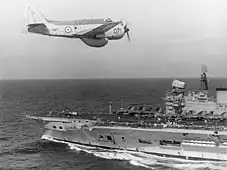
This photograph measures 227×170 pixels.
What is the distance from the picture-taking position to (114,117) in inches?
1118

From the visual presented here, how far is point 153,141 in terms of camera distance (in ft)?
77.1

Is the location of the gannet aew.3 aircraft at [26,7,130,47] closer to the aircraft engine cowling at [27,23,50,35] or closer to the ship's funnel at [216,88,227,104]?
the aircraft engine cowling at [27,23,50,35]

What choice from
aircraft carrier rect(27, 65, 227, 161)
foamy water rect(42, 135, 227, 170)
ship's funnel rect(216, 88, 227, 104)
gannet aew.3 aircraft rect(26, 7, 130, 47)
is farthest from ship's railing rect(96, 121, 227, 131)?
gannet aew.3 aircraft rect(26, 7, 130, 47)

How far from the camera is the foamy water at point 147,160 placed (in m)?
21.5

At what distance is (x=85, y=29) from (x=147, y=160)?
12908 mm

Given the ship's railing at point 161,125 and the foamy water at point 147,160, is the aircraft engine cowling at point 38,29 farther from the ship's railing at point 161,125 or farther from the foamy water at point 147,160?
the foamy water at point 147,160

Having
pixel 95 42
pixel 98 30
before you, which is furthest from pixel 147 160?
pixel 98 30

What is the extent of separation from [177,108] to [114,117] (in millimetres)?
5952

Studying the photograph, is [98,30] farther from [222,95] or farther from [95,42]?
[222,95]

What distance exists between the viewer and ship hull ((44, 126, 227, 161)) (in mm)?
21953

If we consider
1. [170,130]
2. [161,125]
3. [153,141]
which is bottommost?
[153,141]

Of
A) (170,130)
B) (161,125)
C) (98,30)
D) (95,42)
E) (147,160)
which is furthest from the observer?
(161,125)

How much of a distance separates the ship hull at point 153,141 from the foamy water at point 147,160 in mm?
351

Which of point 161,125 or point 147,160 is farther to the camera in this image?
point 161,125
